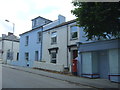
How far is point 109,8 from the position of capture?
738 cm

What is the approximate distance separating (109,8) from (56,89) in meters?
5.22

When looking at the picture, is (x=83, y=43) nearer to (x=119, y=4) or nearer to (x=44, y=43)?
(x=119, y=4)

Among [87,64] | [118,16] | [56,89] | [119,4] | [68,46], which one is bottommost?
[56,89]

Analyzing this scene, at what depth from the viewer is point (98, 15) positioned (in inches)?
290

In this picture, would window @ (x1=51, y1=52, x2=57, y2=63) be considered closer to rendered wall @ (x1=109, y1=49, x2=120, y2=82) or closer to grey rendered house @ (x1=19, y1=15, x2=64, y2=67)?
grey rendered house @ (x1=19, y1=15, x2=64, y2=67)

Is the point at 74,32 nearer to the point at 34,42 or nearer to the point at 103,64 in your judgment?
the point at 103,64

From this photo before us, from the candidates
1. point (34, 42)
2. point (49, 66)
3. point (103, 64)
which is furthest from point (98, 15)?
point (34, 42)

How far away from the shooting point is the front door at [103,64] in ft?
41.1

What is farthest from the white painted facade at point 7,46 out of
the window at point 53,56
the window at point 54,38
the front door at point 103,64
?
the front door at point 103,64

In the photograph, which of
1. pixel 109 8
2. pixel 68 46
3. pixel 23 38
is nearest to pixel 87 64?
pixel 68 46

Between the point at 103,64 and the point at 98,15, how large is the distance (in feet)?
22.0

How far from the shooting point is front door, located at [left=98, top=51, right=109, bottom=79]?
12.5m

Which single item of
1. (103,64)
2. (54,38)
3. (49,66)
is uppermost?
(54,38)

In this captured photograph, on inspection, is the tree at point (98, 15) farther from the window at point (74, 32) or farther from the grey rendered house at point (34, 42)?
the grey rendered house at point (34, 42)
